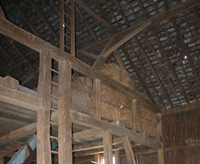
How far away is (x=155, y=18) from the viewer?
1088cm

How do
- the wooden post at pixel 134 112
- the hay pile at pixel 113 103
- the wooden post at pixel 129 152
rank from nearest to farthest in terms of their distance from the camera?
the hay pile at pixel 113 103 < the wooden post at pixel 129 152 < the wooden post at pixel 134 112

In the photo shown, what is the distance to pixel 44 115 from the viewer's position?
6781mm

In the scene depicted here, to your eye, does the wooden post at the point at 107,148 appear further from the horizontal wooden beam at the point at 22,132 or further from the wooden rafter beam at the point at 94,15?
the wooden rafter beam at the point at 94,15

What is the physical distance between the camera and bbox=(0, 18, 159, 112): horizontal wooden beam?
663 centimetres

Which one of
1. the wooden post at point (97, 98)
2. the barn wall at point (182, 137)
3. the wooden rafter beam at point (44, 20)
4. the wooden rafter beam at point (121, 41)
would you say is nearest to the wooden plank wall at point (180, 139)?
the barn wall at point (182, 137)

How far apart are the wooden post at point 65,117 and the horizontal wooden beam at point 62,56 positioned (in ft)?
1.04

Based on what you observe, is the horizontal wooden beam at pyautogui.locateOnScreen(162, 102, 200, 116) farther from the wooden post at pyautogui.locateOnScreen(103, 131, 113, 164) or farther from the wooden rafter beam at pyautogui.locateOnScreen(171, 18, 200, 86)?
the wooden post at pyautogui.locateOnScreen(103, 131, 113, 164)

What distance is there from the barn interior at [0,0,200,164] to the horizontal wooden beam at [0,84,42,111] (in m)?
0.47

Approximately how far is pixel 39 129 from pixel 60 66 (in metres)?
2.02

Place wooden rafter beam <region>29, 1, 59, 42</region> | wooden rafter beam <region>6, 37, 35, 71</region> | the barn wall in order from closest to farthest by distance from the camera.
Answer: the barn wall → wooden rafter beam <region>29, 1, 59, 42</region> → wooden rafter beam <region>6, 37, 35, 71</region>

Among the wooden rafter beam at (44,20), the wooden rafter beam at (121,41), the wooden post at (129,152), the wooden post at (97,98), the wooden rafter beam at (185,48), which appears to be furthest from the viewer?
the wooden rafter beam at (44,20)

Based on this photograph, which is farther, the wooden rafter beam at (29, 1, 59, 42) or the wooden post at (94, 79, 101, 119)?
the wooden rafter beam at (29, 1, 59, 42)

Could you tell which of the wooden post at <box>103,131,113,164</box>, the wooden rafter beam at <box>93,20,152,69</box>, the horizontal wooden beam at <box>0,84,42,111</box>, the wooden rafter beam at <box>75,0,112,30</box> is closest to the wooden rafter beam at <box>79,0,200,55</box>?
the wooden rafter beam at <box>93,20,152,69</box>

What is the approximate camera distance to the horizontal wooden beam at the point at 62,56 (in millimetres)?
6633
